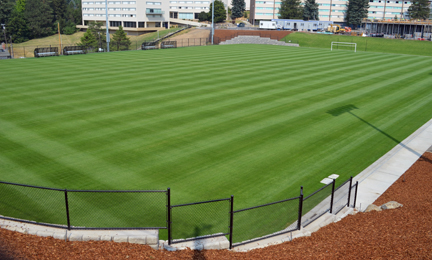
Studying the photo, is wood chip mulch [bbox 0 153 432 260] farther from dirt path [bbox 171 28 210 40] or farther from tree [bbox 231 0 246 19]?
tree [bbox 231 0 246 19]

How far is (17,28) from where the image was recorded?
13050cm

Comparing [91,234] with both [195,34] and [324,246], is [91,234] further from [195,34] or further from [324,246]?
[195,34]

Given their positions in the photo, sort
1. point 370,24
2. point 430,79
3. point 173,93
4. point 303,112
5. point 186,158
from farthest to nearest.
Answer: point 370,24 < point 430,79 < point 173,93 < point 303,112 < point 186,158

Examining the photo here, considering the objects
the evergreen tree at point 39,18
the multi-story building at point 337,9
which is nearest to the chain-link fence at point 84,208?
the evergreen tree at point 39,18

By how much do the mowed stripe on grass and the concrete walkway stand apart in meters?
0.59

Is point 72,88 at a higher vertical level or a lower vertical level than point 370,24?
lower

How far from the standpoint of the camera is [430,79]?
37.8 m

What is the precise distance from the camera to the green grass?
46.9 feet

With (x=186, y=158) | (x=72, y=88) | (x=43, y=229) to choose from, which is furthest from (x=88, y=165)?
(x=72, y=88)

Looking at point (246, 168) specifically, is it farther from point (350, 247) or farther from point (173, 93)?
point (173, 93)

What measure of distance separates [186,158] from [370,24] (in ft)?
344

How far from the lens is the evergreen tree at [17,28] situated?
420 feet

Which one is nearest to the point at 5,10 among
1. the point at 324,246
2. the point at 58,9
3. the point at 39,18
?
the point at 39,18

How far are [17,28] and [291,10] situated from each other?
92340 millimetres
